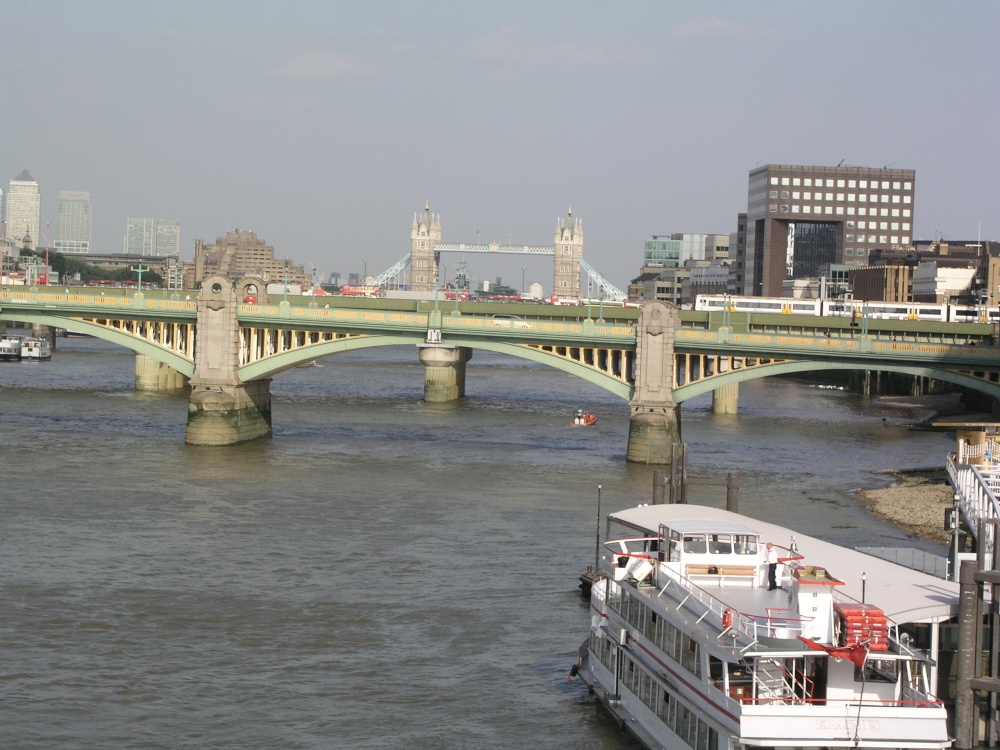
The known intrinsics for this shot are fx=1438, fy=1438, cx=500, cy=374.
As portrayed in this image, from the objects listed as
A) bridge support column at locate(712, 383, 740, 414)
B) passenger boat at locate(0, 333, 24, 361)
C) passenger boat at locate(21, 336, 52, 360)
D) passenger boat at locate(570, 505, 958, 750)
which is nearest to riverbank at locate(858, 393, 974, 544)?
passenger boat at locate(570, 505, 958, 750)

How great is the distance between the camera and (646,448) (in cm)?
6178

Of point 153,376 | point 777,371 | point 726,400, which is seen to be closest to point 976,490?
point 777,371

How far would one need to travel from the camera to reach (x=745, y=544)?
1025 inches

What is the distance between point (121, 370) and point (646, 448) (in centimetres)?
7225

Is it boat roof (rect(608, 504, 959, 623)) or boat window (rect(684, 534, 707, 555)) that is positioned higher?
boat window (rect(684, 534, 707, 555))

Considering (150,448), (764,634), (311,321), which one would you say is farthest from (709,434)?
(764,634)

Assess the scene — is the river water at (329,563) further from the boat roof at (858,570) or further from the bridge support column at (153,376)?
the bridge support column at (153,376)

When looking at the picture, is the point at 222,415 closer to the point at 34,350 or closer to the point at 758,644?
the point at 758,644

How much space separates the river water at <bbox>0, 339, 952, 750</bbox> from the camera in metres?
27.7

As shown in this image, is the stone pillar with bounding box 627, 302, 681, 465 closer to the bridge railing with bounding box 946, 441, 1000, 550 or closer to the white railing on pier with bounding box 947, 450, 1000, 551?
the white railing on pier with bounding box 947, 450, 1000, 551

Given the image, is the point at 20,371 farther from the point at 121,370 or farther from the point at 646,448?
the point at 646,448

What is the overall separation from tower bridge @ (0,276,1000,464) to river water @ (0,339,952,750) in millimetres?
2827

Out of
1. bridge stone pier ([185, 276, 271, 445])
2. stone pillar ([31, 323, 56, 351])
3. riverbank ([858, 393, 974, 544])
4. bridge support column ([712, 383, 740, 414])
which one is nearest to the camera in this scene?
riverbank ([858, 393, 974, 544])

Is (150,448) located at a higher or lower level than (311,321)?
lower
